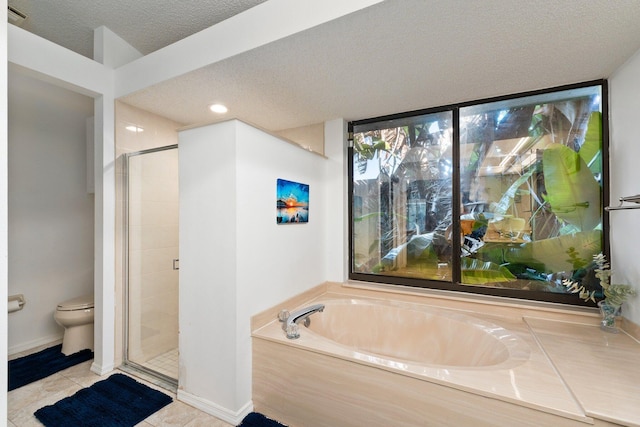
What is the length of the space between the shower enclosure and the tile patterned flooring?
0.30 metres

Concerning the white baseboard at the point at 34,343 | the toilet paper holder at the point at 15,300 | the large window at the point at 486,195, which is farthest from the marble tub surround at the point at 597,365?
the white baseboard at the point at 34,343

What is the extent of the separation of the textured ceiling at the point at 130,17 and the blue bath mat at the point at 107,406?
2.56 metres

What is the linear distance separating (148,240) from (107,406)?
3.82 feet

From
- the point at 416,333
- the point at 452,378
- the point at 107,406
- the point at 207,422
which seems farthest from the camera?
the point at 416,333

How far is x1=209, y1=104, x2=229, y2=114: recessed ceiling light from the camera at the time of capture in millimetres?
2349

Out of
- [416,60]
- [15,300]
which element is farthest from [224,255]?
[15,300]

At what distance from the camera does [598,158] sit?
1949 mm

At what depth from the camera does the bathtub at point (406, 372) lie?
4.10 ft

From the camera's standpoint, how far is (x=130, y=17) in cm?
203

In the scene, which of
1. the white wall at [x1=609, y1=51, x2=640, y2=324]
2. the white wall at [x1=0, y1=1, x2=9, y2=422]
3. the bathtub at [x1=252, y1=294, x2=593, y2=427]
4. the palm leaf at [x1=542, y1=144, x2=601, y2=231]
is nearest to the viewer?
the white wall at [x1=0, y1=1, x2=9, y2=422]

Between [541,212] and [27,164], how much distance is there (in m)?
4.28

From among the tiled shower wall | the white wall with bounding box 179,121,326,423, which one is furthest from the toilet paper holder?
the white wall with bounding box 179,121,326,423

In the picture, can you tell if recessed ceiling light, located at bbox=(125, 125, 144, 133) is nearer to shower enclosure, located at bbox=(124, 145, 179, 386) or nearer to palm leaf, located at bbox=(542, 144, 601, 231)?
shower enclosure, located at bbox=(124, 145, 179, 386)

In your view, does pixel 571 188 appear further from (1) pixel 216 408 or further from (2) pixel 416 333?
(1) pixel 216 408
